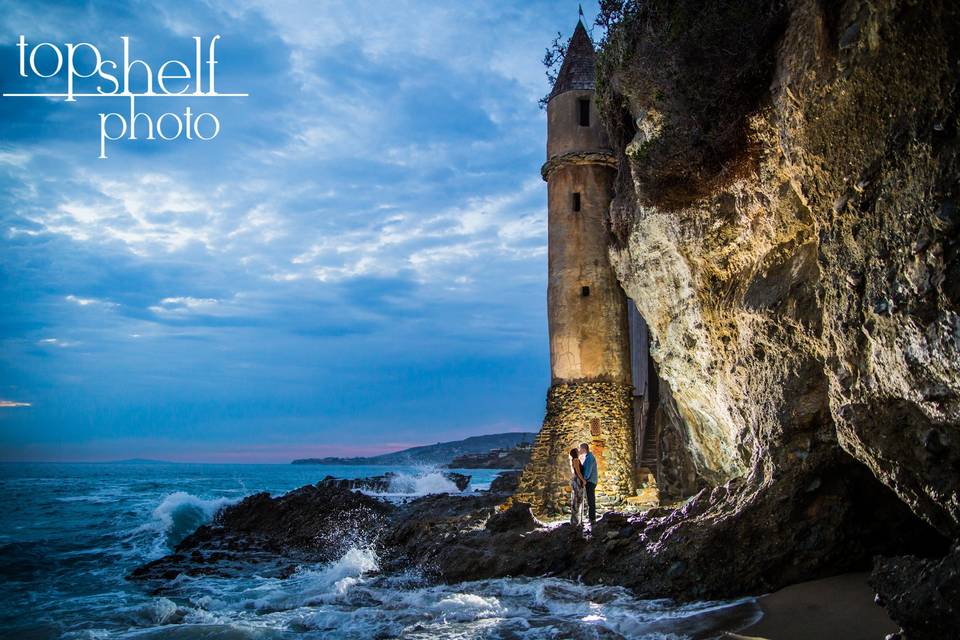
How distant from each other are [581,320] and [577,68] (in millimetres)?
7114

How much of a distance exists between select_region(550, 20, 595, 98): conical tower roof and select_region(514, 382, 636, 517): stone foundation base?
8.13 metres

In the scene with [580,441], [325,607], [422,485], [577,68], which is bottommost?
[422,485]

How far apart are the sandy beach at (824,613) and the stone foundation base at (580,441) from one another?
952 centimetres

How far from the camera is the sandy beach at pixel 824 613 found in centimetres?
554

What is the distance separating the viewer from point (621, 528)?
32.7ft

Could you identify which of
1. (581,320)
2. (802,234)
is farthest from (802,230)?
(581,320)

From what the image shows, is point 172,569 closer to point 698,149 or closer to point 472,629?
point 472,629

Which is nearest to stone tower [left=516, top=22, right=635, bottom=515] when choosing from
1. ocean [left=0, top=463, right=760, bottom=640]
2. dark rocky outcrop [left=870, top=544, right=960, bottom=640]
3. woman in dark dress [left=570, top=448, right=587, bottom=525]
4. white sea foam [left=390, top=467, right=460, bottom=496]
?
woman in dark dress [left=570, top=448, right=587, bottom=525]

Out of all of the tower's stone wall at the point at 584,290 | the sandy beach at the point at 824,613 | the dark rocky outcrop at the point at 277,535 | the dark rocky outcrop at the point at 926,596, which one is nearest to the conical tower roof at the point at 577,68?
the tower's stone wall at the point at 584,290

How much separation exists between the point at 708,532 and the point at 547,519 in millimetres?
8446

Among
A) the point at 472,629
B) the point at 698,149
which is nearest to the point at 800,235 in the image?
the point at 698,149

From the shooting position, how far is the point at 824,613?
19.9 feet

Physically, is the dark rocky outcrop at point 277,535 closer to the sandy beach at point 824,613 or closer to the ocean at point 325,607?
the ocean at point 325,607

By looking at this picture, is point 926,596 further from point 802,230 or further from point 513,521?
point 513,521
